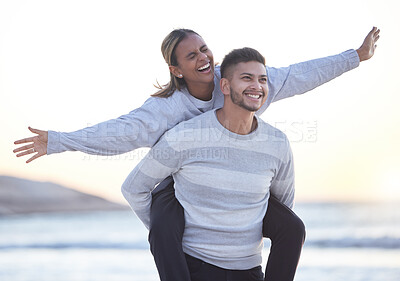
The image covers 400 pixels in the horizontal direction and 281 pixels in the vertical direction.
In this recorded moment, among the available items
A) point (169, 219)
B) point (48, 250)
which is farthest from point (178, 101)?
point (48, 250)

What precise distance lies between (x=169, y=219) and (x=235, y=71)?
0.89m

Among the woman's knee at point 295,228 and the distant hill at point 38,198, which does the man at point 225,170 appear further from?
the distant hill at point 38,198

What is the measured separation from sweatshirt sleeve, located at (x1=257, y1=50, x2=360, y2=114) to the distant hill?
41.9ft

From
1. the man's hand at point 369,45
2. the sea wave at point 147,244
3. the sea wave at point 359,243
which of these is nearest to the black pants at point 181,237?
the man's hand at point 369,45

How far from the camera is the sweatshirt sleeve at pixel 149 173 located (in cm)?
315

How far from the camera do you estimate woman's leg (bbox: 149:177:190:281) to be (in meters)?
3.12

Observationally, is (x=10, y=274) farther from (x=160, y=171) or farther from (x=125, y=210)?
(x=125, y=210)

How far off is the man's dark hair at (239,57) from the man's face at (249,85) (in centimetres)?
3

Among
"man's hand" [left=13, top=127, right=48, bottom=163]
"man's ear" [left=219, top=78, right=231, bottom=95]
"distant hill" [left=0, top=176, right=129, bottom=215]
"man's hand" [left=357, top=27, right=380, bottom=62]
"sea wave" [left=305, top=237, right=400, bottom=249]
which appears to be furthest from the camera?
Answer: "distant hill" [left=0, top=176, right=129, bottom=215]

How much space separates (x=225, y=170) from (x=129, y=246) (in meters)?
7.62

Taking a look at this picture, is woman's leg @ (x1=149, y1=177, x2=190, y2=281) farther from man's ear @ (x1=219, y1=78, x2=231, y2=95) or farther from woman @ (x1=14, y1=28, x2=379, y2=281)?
man's ear @ (x1=219, y1=78, x2=231, y2=95)

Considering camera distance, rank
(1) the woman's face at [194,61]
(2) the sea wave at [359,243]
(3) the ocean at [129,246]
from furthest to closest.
Answer: (2) the sea wave at [359,243]
(3) the ocean at [129,246]
(1) the woman's face at [194,61]

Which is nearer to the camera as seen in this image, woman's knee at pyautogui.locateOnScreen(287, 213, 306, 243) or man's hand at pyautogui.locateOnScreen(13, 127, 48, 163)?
man's hand at pyautogui.locateOnScreen(13, 127, 48, 163)

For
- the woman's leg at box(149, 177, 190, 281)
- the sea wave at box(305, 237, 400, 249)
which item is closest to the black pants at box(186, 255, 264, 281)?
the woman's leg at box(149, 177, 190, 281)
